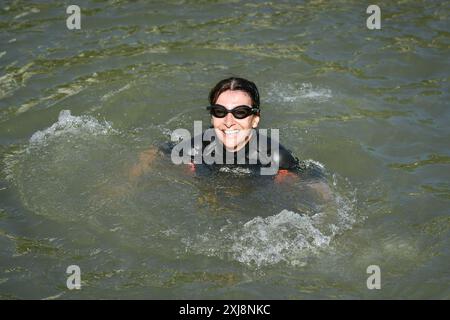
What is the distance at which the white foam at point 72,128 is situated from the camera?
757 cm

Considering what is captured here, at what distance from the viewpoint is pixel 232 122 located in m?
6.03

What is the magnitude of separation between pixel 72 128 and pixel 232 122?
8.26 feet

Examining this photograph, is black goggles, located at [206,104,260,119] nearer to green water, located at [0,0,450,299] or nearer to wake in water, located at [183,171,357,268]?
green water, located at [0,0,450,299]

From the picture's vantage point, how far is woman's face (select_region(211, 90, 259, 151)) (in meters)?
6.02

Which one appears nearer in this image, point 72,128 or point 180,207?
point 180,207

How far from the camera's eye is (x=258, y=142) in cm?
635
